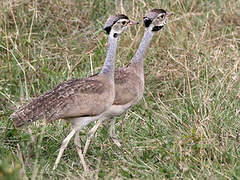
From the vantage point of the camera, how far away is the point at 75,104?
4383 millimetres

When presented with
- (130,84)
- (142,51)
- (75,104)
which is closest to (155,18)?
(142,51)

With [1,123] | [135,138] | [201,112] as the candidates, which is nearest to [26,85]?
[1,123]

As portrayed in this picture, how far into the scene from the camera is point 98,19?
7273 mm

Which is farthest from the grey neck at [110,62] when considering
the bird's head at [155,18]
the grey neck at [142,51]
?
the bird's head at [155,18]

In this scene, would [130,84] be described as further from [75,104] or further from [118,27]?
[75,104]

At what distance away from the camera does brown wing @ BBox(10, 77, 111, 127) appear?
4262 mm

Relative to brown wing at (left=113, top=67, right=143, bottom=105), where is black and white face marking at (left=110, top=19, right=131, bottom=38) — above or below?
above

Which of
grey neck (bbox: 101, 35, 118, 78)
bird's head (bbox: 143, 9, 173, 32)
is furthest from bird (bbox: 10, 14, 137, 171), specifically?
bird's head (bbox: 143, 9, 173, 32)

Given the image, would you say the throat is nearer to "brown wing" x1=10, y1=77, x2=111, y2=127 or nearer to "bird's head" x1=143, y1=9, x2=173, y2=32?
"brown wing" x1=10, y1=77, x2=111, y2=127

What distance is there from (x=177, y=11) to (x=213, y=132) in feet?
9.05

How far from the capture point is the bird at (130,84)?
15.9 ft

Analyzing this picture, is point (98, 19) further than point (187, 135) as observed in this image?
Yes

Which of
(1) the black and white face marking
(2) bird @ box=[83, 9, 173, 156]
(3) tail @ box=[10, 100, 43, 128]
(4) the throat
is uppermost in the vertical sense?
(1) the black and white face marking

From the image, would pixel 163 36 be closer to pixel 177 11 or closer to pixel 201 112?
pixel 177 11
